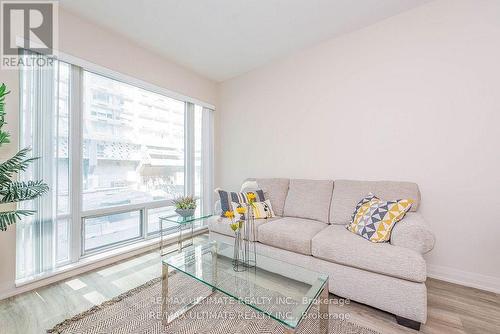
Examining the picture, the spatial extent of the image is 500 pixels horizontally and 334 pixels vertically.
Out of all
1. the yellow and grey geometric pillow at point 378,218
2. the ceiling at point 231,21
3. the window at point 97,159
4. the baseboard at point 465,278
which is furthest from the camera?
the ceiling at point 231,21

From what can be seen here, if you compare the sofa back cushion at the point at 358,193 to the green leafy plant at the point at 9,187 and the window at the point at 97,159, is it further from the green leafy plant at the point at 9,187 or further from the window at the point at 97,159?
the green leafy plant at the point at 9,187

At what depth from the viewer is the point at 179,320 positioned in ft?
4.95

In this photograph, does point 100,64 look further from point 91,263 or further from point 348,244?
point 348,244

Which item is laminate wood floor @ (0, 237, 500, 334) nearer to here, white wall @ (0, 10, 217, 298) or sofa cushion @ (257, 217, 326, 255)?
white wall @ (0, 10, 217, 298)

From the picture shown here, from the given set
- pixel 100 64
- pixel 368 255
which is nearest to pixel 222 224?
pixel 368 255

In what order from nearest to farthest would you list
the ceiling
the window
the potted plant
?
the window → the ceiling → the potted plant

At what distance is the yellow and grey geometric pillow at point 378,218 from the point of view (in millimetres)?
1711

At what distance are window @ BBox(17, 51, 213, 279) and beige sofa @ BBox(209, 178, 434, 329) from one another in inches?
41.8

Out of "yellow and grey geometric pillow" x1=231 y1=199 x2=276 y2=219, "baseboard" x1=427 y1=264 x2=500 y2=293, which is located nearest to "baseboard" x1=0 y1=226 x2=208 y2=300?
"yellow and grey geometric pillow" x1=231 y1=199 x2=276 y2=219

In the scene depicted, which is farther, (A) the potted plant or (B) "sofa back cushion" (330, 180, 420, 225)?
(A) the potted plant

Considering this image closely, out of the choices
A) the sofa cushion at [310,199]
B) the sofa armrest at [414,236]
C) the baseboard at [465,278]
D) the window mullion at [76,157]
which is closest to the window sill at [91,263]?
the window mullion at [76,157]

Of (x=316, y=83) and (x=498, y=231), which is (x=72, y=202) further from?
(x=498, y=231)

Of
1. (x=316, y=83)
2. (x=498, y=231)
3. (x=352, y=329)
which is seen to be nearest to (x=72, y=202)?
(x=352, y=329)

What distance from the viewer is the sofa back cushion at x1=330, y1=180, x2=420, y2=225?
2.06 metres
